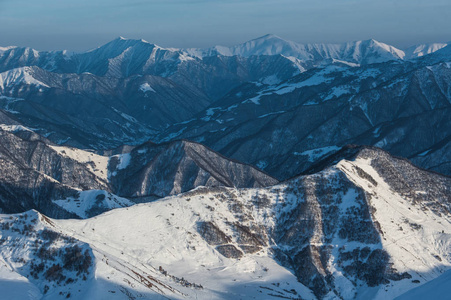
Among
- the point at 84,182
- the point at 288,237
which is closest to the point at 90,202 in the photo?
the point at 84,182

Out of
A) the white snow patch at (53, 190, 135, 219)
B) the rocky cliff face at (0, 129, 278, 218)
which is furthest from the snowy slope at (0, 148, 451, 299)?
the rocky cliff face at (0, 129, 278, 218)

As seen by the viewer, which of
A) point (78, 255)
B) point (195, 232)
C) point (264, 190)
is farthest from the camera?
point (264, 190)

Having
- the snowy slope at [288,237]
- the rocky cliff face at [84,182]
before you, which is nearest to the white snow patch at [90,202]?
the rocky cliff face at [84,182]

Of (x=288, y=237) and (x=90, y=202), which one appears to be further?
(x=90, y=202)

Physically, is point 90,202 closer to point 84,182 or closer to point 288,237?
point 84,182

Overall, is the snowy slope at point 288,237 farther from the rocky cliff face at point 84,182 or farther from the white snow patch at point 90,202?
the rocky cliff face at point 84,182

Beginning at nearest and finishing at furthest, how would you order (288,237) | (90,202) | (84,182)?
(288,237) < (90,202) < (84,182)

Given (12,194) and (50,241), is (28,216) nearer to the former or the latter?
(50,241)

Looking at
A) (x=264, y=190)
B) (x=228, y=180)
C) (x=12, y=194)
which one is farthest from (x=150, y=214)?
(x=228, y=180)

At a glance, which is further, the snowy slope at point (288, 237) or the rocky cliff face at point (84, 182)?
the rocky cliff face at point (84, 182)

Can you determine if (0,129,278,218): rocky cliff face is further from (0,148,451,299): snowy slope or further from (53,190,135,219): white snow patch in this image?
(0,148,451,299): snowy slope

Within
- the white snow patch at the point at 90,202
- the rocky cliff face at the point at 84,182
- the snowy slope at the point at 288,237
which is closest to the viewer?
the snowy slope at the point at 288,237
